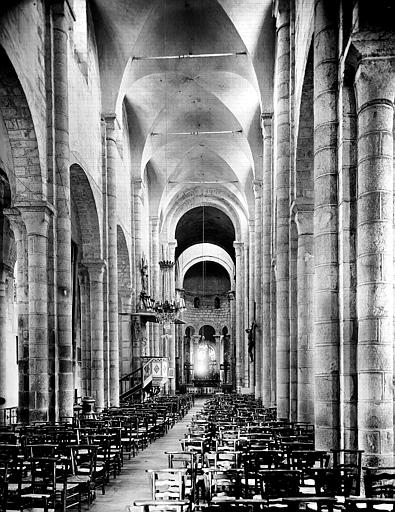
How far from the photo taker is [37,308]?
19141 mm

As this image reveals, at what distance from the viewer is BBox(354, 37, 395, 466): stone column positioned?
1079 centimetres

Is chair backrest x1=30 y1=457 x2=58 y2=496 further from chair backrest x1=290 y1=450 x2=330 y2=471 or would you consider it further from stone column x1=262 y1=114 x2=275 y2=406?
stone column x1=262 y1=114 x2=275 y2=406

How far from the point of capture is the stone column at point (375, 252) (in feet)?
35.4

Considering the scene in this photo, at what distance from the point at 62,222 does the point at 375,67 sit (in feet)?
38.0

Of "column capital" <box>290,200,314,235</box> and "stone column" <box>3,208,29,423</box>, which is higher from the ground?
"column capital" <box>290,200,314,235</box>

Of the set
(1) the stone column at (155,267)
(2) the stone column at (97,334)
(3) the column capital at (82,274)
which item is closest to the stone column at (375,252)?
(2) the stone column at (97,334)

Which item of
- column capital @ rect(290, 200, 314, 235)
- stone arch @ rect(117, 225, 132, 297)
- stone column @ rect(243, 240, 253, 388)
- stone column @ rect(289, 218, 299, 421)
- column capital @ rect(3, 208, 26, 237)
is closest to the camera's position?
column capital @ rect(290, 200, 314, 235)

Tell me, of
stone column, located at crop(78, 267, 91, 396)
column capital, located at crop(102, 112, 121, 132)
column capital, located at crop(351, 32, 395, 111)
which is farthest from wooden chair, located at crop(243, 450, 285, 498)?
column capital, located at crop(102, 112, 121, 132)

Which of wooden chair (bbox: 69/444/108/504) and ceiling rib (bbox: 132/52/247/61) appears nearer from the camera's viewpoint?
wooden chair (bbox: 69/444/108/504)

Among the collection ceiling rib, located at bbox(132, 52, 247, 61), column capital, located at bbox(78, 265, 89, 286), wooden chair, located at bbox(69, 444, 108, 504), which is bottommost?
wooden chair, located at bbox(69, 444, 108, 504)

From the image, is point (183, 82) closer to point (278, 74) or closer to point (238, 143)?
point (238, 143)

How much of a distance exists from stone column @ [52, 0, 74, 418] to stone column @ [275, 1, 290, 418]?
6723 mm

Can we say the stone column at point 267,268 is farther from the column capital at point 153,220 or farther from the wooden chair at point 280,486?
the wooden chair at point 280,486

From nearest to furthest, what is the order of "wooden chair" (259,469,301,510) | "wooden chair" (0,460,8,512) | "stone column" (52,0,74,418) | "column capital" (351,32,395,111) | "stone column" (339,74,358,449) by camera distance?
"wooden chair" (0,460,8,512) < "wooden chair" (259,469,301,510) < "column capital" (351,32,395,111) < "stone column" (339,74,358,449) < "stone column" (52,0,74,418)
